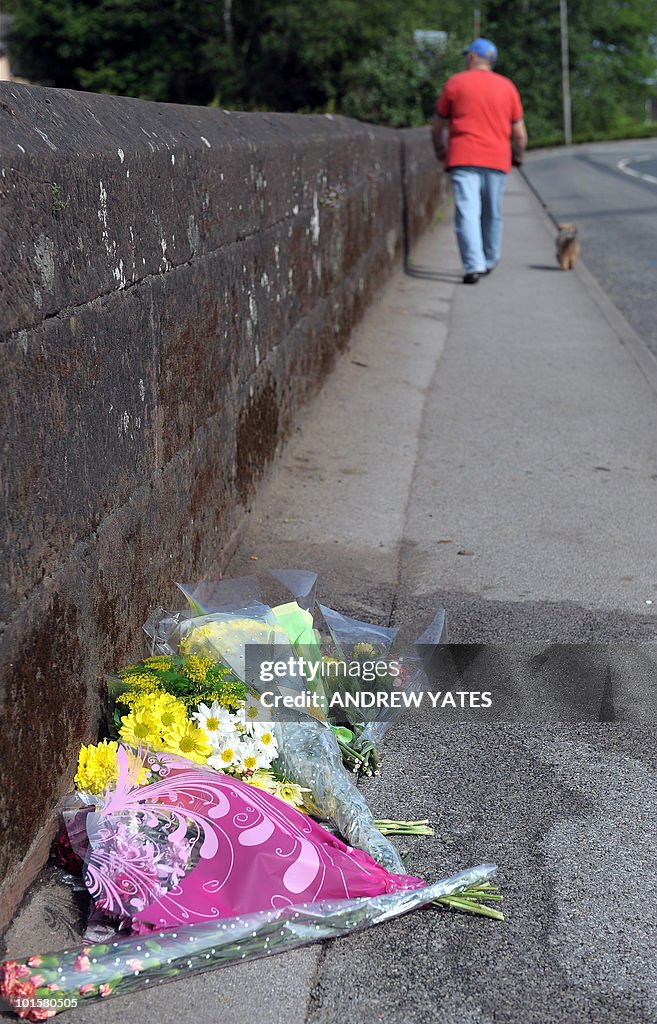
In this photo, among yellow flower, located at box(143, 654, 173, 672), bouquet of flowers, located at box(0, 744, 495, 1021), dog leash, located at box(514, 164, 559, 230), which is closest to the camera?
bouquet of flowers, located at box(0, 744, 495, 1021)

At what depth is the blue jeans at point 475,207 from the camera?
11.2 metres

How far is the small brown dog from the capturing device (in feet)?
42.7

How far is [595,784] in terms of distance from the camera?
3.05 metres

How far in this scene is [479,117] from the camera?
36.2ft

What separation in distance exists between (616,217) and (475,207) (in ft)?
29.9

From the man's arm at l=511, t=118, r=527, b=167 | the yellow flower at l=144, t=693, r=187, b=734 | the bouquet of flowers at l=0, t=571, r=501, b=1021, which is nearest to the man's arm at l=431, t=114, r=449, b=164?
the man's arm at l=511, t=118, r=527, b=167

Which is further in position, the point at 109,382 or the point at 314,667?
the point at 314,667

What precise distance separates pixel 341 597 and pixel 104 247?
66.2 inches

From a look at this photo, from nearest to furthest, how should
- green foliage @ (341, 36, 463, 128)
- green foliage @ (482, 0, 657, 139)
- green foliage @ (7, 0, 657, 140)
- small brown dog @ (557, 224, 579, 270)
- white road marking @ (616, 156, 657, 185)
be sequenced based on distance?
small brown dog @ (557, 224, 579, 270), white road marking @ (616, 156, 657, 185), green foliage @ (341, 36, 463, 128), green foliage @ (7, 0, 657, 140), green foliage @ (482, 0, 657, 139)

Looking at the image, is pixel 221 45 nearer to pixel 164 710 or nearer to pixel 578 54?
pixel 578 54

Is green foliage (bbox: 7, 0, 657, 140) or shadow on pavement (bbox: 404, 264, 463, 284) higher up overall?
green foliage (bbox: 7, 0, 657, 140)

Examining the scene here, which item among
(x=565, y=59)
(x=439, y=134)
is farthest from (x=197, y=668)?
(x=565, y=59)

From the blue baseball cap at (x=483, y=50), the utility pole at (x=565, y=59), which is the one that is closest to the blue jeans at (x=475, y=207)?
the blue baseball cap at (x=483, y=50)

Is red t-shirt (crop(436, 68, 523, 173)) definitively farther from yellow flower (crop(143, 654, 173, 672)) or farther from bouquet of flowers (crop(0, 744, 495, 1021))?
bouquet of flowers (crop(0, 744, 495, 1021))
